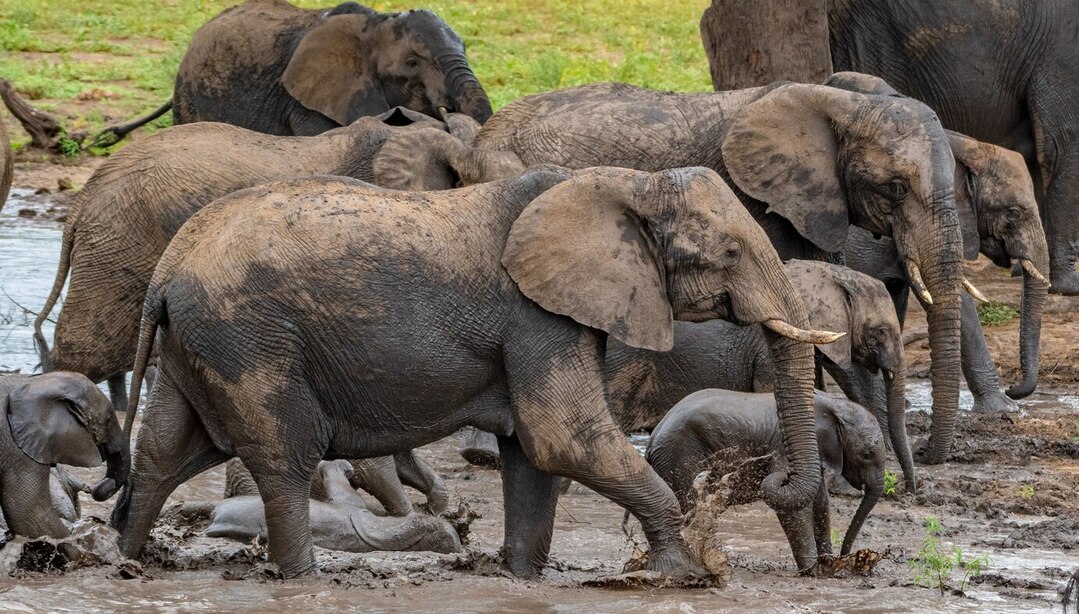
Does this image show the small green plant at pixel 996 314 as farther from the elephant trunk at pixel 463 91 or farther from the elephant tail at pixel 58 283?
the elephant tail at pixel 58 283

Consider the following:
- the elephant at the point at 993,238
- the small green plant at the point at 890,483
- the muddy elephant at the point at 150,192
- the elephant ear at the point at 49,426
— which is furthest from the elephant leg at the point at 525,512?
the elephant at the point at 993,238

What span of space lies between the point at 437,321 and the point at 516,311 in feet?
0.85

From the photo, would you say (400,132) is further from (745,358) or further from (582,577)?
(582,577)

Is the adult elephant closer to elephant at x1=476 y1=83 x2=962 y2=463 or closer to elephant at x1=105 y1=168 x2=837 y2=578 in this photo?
elephant at x1=476 y1=83 x2=962 y2=463

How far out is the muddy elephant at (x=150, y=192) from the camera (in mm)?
8391

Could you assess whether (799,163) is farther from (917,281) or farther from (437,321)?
(437,321)

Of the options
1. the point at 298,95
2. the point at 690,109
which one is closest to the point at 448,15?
the point at 298,95

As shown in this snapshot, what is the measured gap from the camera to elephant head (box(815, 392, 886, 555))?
709 cm

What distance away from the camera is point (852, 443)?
713cm

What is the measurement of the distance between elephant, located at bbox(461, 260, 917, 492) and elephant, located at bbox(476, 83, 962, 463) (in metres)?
0.22

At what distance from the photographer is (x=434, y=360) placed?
20.4 feet

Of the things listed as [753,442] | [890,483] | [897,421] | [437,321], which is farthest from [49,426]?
[897,421]

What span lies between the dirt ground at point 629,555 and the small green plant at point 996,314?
2363mm

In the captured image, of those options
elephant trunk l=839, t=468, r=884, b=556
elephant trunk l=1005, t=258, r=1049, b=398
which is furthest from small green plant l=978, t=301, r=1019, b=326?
elephant trunk l=839, t=468, r=884, b=556
